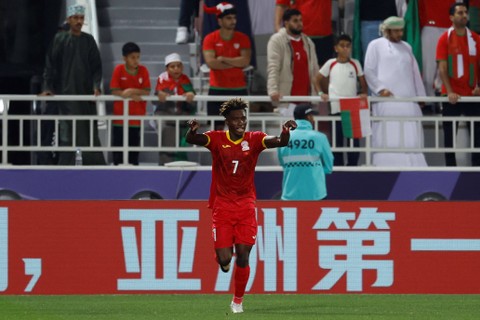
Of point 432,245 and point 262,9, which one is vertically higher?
point 262,9

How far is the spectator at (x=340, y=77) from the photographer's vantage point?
70.2 ft

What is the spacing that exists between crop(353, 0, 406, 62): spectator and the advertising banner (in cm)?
412

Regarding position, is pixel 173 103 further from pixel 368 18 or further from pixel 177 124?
pixel 368 18

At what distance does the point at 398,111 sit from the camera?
21547mm

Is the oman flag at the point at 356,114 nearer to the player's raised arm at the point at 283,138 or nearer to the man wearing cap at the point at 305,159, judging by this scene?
the man wearing cap at the point at 305,159

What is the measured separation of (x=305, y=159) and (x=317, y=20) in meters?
3.37

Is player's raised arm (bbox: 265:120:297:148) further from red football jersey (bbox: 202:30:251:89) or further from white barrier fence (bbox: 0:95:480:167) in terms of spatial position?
red football jersey (bbox: 202:30:251:89)

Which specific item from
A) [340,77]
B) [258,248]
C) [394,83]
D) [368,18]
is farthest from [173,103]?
[258,248]

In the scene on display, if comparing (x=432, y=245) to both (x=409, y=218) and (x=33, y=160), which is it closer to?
(x=409, y=218)
